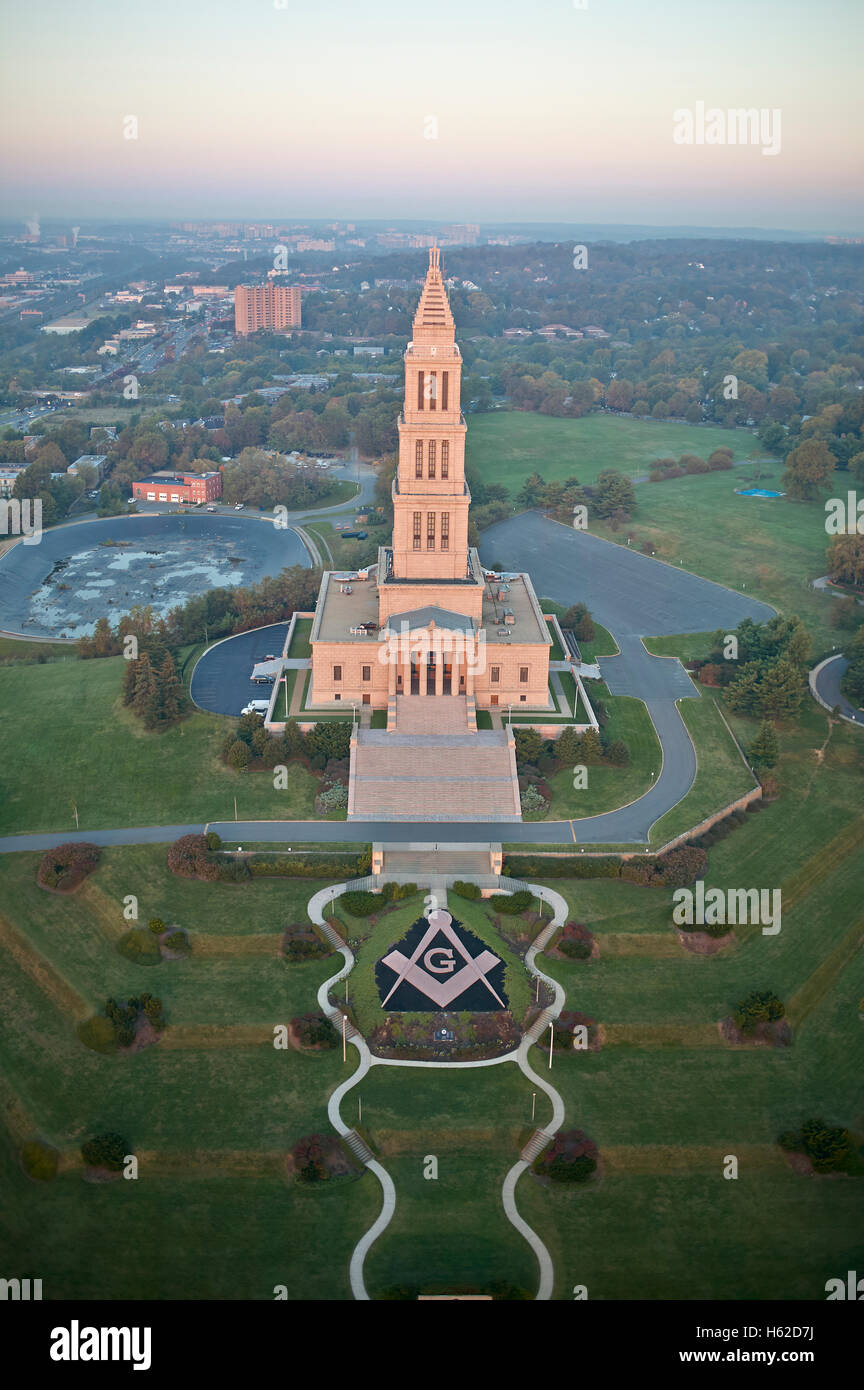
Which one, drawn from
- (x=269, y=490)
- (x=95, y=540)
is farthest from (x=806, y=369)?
(x=95, y=540)

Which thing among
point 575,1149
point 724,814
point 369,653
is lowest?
point 575,1149

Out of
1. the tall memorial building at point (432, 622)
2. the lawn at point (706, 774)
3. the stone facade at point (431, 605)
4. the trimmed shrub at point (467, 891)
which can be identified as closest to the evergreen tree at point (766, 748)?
the lawn at point (706, 774)

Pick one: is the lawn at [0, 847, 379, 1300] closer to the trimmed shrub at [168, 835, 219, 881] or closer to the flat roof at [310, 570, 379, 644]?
the trimmed shrub at [168, 835, 219, 881]

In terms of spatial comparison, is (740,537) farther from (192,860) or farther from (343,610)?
(192,860)

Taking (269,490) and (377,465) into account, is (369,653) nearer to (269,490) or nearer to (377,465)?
(269,490)

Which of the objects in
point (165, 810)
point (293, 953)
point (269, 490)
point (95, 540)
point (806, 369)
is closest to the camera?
point (293, 953)
